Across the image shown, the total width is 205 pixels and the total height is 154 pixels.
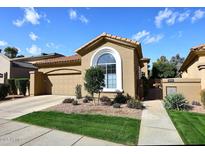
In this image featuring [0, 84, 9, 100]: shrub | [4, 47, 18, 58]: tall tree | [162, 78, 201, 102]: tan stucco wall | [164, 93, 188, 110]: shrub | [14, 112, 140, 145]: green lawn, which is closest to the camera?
[14, 112, 140, 145]: green lawn

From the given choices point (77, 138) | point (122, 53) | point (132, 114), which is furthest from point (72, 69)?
point (77, 138)

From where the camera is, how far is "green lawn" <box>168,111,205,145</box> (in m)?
5.29

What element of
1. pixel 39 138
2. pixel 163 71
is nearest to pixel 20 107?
pixel 39 138

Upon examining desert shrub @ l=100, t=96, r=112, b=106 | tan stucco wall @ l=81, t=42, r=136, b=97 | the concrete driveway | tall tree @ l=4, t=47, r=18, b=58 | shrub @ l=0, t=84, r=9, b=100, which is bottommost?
the concrete driveway

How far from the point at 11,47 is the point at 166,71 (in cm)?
5120

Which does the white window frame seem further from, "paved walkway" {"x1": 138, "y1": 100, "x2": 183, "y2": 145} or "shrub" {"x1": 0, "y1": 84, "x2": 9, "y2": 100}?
"shrub" {"x1": 0, "y1": 84, "x2": 9, "y2": 100}

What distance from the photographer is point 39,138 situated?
5586mm

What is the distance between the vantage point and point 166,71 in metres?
34.5

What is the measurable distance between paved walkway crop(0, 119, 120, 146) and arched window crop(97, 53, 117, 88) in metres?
7.46

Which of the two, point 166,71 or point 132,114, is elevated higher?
point 166,71

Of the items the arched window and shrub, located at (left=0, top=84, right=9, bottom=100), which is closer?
the arched window

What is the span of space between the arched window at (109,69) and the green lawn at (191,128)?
19.4 feet

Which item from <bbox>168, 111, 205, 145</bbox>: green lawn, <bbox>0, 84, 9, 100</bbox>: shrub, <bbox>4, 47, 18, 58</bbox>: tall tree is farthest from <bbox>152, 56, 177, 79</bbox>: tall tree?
<bbox>4, 47, 18, 58</bbox>: tall tree

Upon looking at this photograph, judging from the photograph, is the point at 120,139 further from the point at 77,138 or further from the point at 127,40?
the point at 127,40
